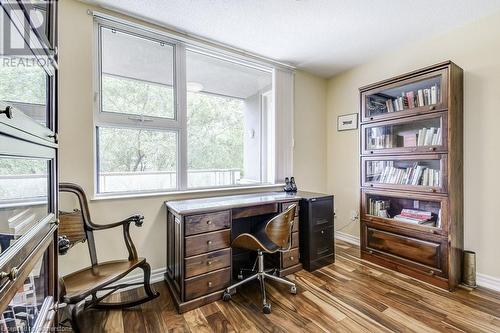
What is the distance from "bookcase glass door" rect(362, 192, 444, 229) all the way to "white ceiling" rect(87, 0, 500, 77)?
5.58ft

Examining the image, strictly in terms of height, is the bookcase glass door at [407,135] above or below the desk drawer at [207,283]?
above

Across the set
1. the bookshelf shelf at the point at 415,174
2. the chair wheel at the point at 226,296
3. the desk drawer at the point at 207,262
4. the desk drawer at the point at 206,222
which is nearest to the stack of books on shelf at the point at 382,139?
the bookshelf shelf at the point at 415,174

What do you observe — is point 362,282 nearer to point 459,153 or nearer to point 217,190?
point 459,153

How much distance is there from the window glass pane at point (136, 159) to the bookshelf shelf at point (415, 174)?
2.23 meters

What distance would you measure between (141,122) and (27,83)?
4.80 ft

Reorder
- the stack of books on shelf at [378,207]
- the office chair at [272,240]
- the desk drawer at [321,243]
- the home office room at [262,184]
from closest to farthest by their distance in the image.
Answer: the home office room at [262,184] < the office chair at [272,240] < the desk drawer at [321,243] < the stack of books on shelf at [378,207]

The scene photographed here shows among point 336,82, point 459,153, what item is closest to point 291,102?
point 336,82

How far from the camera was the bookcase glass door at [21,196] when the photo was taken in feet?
2.15

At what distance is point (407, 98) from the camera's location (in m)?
2.43

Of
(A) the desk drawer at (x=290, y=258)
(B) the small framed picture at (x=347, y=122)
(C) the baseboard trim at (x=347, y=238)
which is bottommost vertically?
(C) the baseboard trim at (x=347, y=238)

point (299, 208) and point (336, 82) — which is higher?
point (336, 82)

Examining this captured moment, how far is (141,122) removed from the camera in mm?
2232

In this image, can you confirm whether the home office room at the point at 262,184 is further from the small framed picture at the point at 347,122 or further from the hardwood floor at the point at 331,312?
the small framed picture at the point at 347,122

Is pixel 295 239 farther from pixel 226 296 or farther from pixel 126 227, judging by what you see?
pixel 126 227
